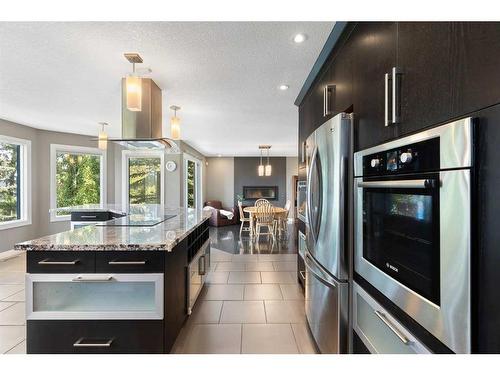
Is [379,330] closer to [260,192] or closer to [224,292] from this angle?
[224,292]

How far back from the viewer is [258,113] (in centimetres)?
383

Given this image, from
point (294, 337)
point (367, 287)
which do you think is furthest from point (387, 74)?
point (294, 337)

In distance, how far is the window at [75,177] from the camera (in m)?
5.27

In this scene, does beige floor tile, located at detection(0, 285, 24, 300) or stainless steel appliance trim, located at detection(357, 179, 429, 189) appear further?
beige floor tile, located at detection(0, 285, 24, 300)

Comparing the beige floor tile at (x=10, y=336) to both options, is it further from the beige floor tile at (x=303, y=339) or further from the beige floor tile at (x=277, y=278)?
the beige floor tile at (x=277, y=278)

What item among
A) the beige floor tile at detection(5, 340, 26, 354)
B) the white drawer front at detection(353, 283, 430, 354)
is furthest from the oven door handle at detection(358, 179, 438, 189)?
the beige floor tile at detection(5, 340, 26, 354)

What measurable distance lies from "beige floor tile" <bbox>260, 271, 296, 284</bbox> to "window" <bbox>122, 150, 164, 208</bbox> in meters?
3.70

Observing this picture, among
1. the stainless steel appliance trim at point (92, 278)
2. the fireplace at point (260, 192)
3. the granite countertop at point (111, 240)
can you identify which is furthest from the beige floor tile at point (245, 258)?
the fireplace at point (260, 192)

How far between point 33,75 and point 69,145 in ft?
11.2

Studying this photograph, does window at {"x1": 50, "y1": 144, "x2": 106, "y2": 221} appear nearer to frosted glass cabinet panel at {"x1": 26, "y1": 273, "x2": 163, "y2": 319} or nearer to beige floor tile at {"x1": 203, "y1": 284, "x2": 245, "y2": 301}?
beige floor tile at {"x1": 203, "y1": 284, "x2": 245, "y2": 301}

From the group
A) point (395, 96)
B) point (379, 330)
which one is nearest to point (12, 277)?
point (379, 330)

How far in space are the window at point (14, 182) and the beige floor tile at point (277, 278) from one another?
14.4ft

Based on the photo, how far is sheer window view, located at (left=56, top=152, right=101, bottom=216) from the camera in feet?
17.7

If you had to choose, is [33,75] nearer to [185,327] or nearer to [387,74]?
[185,327]
